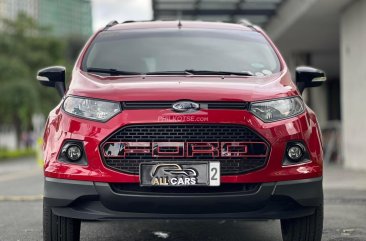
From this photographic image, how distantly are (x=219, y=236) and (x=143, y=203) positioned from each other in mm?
1728

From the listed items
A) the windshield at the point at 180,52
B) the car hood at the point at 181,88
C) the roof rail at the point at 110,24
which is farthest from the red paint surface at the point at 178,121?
the roof rail at the point at 110,24

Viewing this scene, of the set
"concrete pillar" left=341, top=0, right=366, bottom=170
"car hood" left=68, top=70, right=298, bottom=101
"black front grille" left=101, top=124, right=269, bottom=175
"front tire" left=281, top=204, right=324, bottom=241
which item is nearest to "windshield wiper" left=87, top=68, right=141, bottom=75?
"car hood" left=68, top=70, right=298, bottom=101

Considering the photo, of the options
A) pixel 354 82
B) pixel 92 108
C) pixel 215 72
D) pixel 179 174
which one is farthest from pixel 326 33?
pixel 179 174

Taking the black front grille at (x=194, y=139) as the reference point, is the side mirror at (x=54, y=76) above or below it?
above

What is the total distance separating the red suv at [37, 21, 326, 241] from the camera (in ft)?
12.4

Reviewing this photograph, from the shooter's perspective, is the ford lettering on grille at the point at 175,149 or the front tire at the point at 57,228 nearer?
the ford lettering on grille at the point at 175,149

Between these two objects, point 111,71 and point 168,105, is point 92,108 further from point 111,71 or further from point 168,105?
point 111,71

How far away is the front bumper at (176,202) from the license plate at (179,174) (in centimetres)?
8

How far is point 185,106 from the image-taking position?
3.88 meters

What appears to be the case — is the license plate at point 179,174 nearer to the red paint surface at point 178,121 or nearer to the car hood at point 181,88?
the red paint surface at point 178,121

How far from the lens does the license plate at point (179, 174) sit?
3746 mm

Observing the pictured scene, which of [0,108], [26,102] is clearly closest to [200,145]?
[26,102]

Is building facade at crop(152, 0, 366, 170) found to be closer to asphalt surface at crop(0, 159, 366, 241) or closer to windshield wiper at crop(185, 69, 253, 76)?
asphalt surface at crop(0, 159, 366, 241)

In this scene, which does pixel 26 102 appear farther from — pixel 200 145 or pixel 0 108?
pixel 200 145
